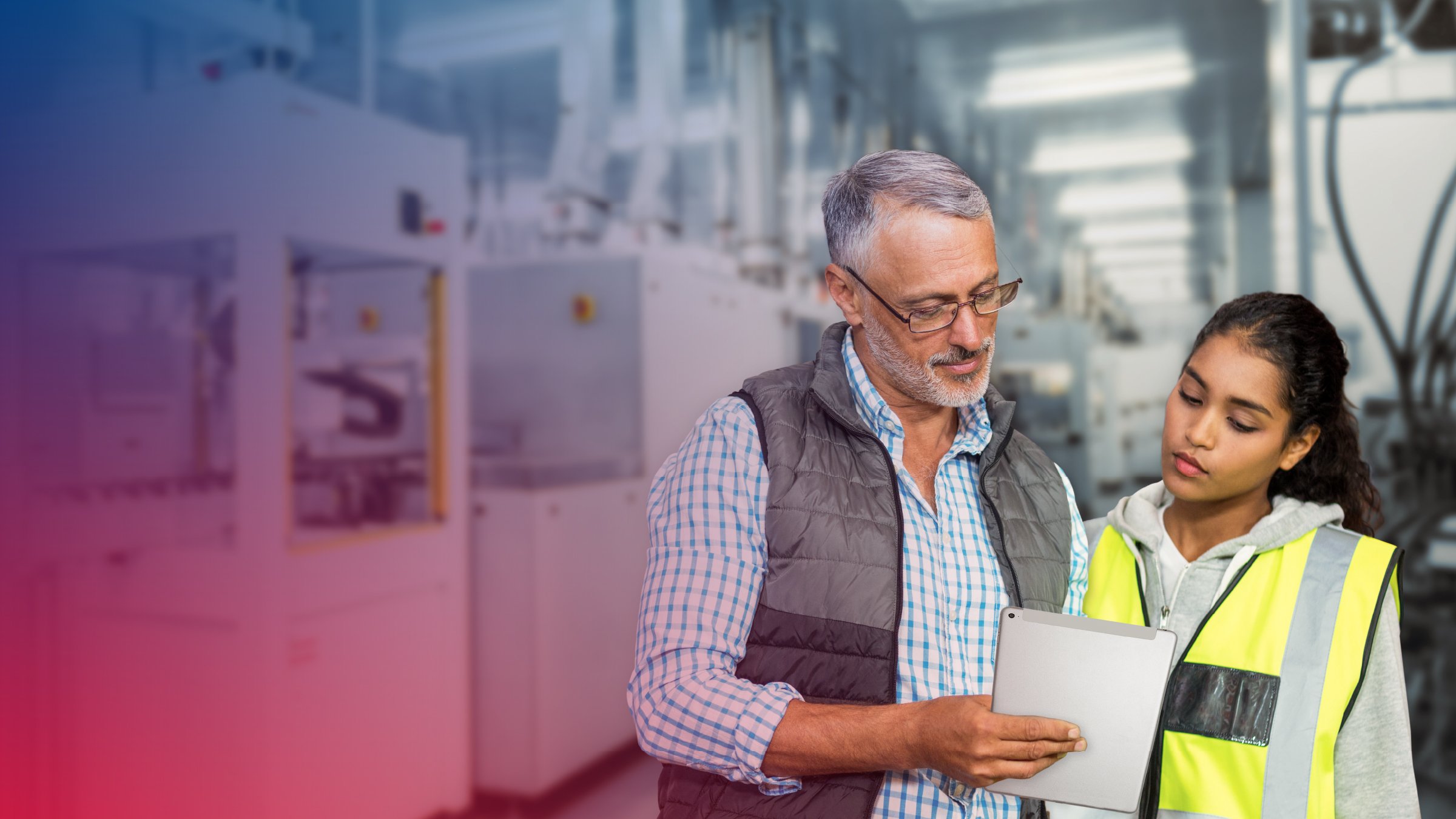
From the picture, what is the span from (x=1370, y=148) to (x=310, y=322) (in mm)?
3365

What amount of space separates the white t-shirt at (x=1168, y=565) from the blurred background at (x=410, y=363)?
74.2 inches

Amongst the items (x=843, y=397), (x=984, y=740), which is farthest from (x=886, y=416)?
(x=984, y=740)

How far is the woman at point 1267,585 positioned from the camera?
1.00 meters

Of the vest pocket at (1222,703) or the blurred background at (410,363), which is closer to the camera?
the vest pocket at (1222,703)

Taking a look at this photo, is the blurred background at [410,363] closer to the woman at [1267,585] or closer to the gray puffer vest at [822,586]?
the gray puffer vest at [822,586]

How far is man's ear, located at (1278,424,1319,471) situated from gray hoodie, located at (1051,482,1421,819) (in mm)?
47

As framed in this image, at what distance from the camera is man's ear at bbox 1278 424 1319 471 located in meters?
1.14

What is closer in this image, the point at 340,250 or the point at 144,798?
the point at 144,798

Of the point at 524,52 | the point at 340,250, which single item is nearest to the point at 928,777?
the point at 340,250

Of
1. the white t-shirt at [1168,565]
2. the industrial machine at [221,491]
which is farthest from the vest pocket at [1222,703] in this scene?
the industrial machine at [221,491]

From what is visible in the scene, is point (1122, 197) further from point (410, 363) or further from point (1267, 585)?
point (1267, 585)

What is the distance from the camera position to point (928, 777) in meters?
0.98

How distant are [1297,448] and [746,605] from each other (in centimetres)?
71

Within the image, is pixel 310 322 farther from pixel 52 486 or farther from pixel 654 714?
pixel 654 714
